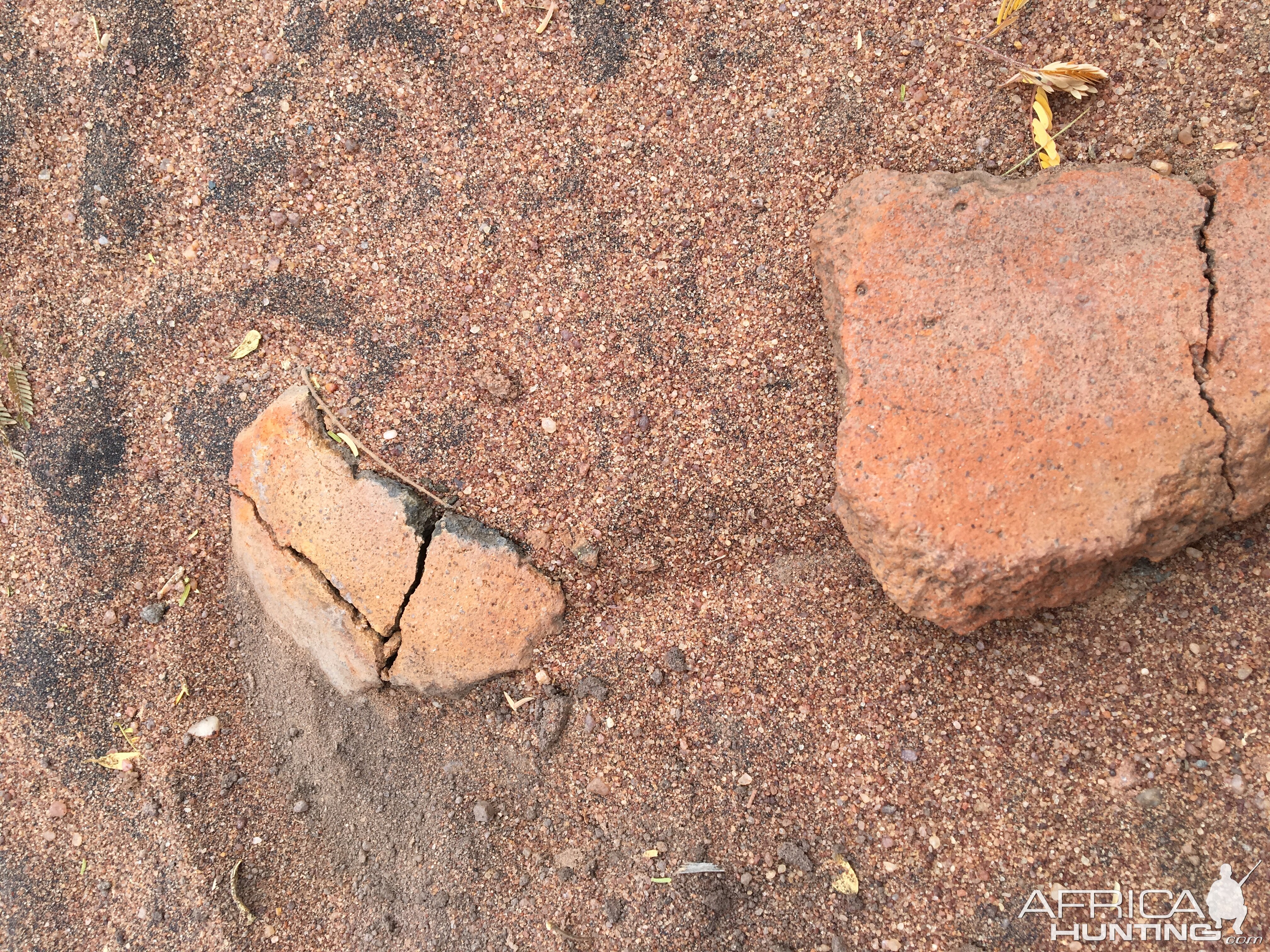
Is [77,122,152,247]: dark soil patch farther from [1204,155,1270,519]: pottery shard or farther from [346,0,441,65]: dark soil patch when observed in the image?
[1204,155,1270,519]: pottery shard

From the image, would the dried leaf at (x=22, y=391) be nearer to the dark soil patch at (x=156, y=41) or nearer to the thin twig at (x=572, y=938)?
the dark soil patch at (x=156, y=41)

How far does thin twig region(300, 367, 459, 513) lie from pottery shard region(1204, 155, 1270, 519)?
177 centimetres

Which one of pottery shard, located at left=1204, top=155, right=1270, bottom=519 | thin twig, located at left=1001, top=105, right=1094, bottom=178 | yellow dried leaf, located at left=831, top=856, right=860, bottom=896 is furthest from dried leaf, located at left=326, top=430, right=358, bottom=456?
pottery shard, located at left=1204, top=155, right=1270, bottom=519

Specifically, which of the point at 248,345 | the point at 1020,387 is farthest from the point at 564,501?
the point at 1020,387

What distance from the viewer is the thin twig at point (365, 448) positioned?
207cm

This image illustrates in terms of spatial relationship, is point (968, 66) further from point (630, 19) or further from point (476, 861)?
point (476, 861)

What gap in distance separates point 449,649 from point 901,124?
1.74 m

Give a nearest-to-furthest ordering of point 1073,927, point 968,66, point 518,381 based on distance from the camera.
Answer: point 1073,927 < point 968,66 < point 518,381

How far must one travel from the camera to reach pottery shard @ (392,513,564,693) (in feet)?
6.59

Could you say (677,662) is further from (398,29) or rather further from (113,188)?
(113,188)

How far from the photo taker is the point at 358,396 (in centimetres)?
211

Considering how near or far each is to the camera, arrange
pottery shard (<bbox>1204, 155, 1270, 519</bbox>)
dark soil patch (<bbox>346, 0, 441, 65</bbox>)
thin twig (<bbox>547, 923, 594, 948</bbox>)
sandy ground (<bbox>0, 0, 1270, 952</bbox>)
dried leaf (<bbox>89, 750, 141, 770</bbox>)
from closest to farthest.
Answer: pottery shard (<bbox>1204, 155, 1270, 519</bbox>), sandy ground (<bbox>0, 0, 1270, 952</bbox>), thin twig (<bbox>547, 923, 594, 948</bbox>), dark soil patch (<bbox>346, 0, 441, 65</bbox>), dried leaf (<bbox>89, 750, 141, 770</bbox>)

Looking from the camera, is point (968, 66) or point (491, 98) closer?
point (968, 66)

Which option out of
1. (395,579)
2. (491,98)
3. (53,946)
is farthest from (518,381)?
(53,946)
